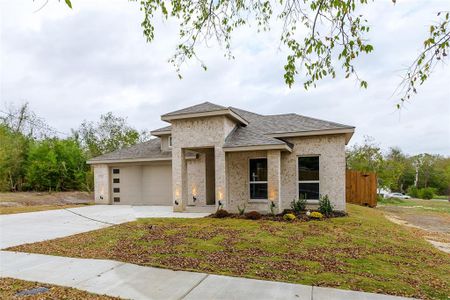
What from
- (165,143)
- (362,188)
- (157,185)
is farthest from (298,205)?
(362,188)

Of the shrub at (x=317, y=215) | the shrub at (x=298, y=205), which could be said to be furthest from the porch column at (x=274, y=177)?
the shrub at (x=317, y=215)

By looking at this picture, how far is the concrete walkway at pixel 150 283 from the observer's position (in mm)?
4168

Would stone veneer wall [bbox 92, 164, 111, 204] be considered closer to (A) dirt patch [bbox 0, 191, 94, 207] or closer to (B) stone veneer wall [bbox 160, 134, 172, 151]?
(A) dirt patch [bbox 0, 191, 94, 207]

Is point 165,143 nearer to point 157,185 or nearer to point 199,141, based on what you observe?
point 157,185

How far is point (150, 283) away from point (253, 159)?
31.1 ft

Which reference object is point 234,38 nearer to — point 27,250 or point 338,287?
point 338,287

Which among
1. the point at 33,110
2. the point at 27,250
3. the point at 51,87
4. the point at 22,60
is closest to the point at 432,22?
the point at 27,250

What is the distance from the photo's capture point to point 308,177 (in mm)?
13164

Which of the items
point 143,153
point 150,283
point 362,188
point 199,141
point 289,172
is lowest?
point 362,188

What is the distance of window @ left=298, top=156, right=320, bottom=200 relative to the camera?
13055 millimetres

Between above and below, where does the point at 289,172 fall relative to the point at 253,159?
below

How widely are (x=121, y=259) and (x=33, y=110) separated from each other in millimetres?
32514

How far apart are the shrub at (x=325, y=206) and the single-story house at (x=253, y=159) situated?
40cm

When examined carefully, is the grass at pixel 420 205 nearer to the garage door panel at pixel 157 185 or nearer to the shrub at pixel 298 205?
the shrub at pixel 298 205
